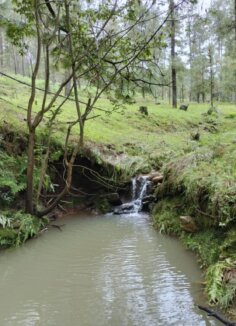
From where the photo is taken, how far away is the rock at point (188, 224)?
6.34 m

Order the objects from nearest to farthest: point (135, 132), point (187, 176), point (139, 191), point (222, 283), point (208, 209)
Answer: point (222, 283) < point (208, 209) < point (187, 176) < point (139, 191) < point (135, 132)

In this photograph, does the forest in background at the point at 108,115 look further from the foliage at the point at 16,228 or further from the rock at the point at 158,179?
the rock at the point at 158,179

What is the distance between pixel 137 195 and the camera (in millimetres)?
9695

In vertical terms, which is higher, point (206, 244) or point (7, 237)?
point (206, 244)

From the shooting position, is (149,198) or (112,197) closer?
(149,198)

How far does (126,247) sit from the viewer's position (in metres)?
6.45

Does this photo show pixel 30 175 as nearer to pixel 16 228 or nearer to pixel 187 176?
pixel 16 228

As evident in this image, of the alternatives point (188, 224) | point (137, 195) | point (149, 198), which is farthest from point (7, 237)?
point (137, 195)

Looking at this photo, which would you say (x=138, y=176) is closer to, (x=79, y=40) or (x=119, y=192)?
(x=119, y=192)

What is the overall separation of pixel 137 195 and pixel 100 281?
485cm

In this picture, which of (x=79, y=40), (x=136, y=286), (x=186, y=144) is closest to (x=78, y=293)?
(x=136, y=286)

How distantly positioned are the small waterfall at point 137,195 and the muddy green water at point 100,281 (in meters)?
1.79

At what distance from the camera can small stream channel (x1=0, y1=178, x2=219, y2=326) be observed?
13.1 ft

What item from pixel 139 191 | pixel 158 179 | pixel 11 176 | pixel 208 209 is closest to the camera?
pixel 208 209
